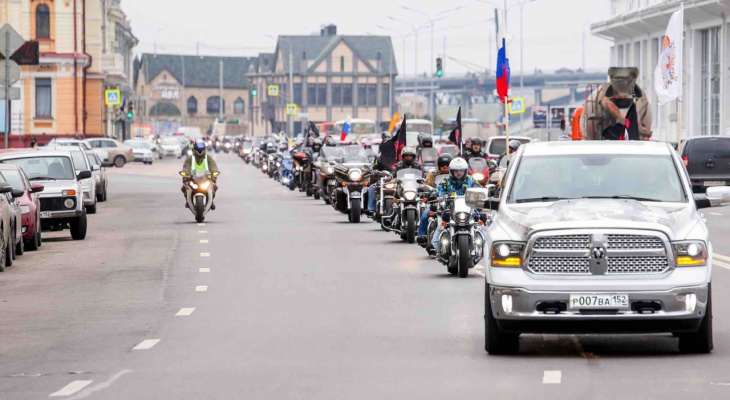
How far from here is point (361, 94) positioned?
7008 inches

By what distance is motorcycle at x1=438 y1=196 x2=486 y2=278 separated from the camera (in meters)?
19.8

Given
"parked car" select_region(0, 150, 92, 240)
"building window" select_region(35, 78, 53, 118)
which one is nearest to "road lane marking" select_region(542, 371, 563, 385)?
"parked car" select_region(0, 150, 92, 240)

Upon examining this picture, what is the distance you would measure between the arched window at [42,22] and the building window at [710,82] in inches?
1444

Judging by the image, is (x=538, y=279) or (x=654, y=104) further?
(x=654, y=104)

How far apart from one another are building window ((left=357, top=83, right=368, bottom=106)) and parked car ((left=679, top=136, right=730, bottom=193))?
13846 cm

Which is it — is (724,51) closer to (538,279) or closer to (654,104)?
(654,104)

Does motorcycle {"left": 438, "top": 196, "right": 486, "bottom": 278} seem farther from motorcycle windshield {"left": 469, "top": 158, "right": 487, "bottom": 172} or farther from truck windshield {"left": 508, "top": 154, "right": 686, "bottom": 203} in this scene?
motorcycle windshield {"left": 469, "top": 158, "right": 487, "bottom": 172}

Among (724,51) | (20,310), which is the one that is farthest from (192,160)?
(724,51)

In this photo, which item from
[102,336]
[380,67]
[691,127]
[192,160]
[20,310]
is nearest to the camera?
[102,336]

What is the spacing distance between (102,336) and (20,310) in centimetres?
291

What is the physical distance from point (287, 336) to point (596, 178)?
2.93m

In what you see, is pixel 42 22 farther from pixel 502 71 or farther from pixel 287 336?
pixel 287 336

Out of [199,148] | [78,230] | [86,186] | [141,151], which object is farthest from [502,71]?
[141,151]

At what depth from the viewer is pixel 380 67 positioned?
179625mm
